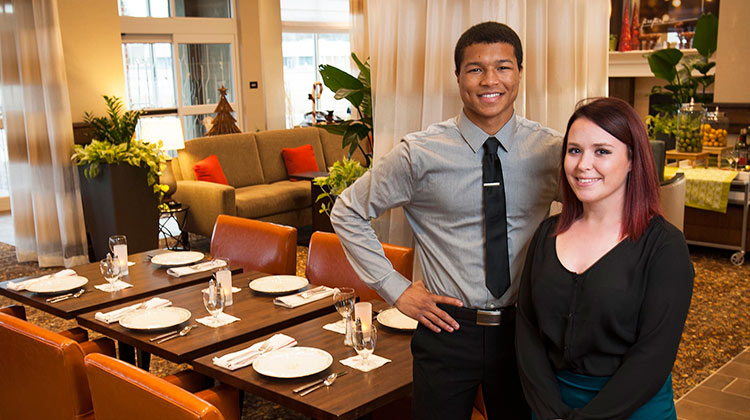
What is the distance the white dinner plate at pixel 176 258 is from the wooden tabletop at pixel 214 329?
380 millimetres

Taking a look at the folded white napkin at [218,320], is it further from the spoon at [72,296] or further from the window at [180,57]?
the window at [180,57]

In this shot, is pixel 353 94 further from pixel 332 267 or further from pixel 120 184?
pixel 120 184

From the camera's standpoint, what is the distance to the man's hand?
1935 mm

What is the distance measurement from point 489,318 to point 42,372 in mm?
1477

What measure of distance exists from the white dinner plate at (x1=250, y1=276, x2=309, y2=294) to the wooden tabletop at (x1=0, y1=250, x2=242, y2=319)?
356mm

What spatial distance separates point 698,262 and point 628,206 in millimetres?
4832

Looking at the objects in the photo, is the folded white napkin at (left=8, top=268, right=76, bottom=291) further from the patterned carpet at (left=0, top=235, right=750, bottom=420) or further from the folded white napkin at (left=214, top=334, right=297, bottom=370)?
the folded white napkin at (left=214, top=334, right=297, bottom=370)

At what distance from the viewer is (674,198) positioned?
5.12 m

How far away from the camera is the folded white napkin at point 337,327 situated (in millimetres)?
2588

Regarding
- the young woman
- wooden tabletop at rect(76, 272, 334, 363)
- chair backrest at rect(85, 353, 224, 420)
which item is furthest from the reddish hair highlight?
wooden tabletop at rect(76, 272, 334, 363)

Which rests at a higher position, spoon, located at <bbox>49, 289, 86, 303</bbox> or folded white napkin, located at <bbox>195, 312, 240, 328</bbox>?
spoon, located at <bbox>49, 289, 86, 303</bbox>

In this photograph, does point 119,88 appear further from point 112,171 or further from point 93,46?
point 112,171

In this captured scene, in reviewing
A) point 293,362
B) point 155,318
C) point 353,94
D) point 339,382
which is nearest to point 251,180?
point 353,94

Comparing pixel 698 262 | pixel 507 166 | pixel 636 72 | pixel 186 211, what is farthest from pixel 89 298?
pixel 636 72
